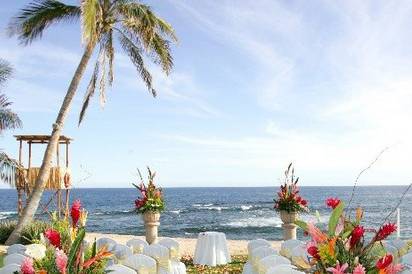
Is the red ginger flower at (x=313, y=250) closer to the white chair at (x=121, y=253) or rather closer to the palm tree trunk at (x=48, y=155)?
the white chair at (x=121, y=253)

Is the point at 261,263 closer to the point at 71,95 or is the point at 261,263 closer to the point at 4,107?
the point at 71,95

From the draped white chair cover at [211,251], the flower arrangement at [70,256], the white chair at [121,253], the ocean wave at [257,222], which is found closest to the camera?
the flower arrangement at [70,256]

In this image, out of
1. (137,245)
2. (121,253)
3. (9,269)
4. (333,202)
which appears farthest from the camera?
(137,245)

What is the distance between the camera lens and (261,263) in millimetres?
6121

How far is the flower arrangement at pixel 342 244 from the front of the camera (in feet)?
10.5

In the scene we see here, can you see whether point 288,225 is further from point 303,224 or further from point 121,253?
point 303,224

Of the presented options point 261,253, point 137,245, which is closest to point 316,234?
point 261,253

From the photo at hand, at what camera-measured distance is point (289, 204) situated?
11953mm

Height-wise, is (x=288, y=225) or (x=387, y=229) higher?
(x=387, y=229)

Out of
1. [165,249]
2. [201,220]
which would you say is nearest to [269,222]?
[201,220]

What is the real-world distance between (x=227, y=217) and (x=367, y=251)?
52.4 metres

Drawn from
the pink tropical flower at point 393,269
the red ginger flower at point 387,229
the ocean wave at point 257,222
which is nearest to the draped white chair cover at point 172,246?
the red ginger flower at point 387,229

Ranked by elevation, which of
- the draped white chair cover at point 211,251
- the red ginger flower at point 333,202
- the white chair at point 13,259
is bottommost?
the draped white chair cover at point 211,251

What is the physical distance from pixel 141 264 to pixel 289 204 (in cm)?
580
